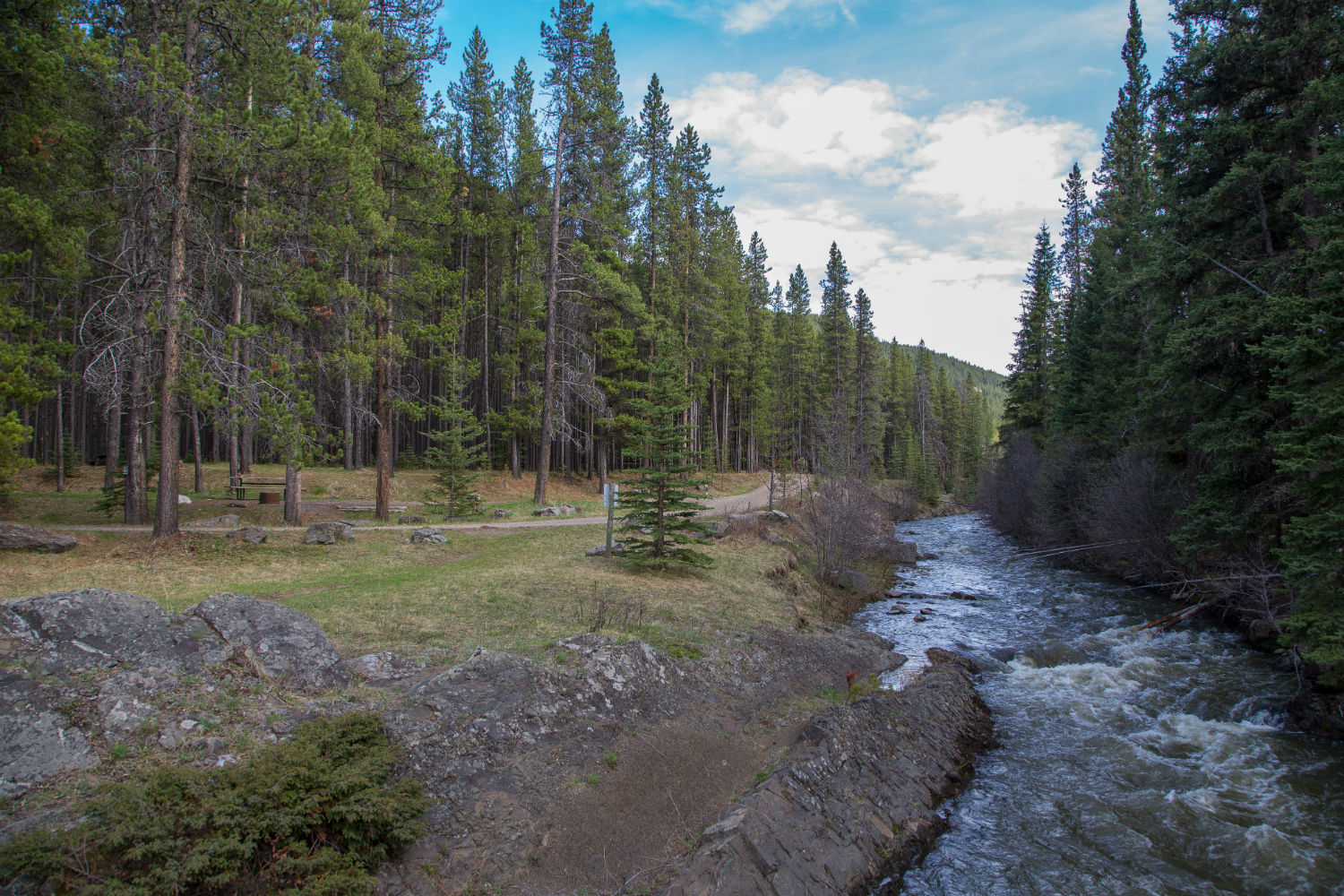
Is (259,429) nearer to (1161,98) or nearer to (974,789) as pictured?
(974,789)

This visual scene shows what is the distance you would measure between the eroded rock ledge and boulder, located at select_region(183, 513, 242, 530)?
1605 centimetres

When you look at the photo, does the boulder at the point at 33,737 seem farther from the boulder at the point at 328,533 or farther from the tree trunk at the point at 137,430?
the tree trunk at the point at 137,430

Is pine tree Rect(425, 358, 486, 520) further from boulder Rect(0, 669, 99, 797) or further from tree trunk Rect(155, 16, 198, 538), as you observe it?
boulder Rect(0, 669, 99, 797)

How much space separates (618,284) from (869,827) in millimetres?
21095

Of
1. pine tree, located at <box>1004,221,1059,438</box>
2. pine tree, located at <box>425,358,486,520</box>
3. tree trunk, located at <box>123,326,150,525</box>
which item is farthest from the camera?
pine tree, located at <box>1004,221,1059,438</box>

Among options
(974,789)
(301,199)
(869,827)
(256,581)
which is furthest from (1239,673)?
(301,199)

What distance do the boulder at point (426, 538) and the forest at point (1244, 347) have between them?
53.5 feet

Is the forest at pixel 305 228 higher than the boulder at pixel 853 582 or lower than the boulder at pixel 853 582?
higher

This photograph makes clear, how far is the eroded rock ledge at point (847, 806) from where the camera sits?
5324mm

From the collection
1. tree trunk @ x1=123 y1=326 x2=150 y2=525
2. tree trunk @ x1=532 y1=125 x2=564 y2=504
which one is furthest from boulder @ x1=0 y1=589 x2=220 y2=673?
tree trunk @ x1=532 y1=125 x2=564 y2=504

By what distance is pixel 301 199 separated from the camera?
14.6 metres

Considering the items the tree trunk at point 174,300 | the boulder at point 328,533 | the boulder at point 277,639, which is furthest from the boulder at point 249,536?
the boulder at point 277,639

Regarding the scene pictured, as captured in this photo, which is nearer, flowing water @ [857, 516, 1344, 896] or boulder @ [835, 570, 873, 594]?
flowing water @ [857, 516, 1344, 896]

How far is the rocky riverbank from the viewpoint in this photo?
493cm
